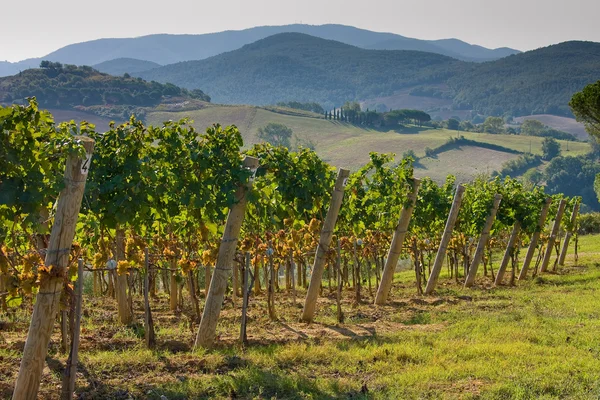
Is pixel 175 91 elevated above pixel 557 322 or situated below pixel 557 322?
above

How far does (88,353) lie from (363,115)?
16957 centimetres

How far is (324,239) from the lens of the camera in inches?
433

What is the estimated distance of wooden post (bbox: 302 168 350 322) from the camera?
1085cm

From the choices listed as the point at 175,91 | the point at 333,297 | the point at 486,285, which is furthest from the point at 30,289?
the point at 175,91

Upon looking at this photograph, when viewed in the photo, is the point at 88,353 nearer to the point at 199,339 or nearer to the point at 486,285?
the point at 199,339

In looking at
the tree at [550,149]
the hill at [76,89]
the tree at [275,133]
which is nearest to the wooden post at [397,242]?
the tree at [275,133]

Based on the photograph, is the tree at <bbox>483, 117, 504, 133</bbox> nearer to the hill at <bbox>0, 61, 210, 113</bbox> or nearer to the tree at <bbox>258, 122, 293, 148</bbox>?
the tree at <bbox>258, 122, 293, 148</bbox>

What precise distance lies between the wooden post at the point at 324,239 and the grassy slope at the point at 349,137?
343 ft

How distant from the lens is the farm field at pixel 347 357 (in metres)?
6.88

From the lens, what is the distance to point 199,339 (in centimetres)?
868

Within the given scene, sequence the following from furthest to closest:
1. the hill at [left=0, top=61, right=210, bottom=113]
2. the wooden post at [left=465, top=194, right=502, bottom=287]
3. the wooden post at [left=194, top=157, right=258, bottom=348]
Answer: the hill at [left=0, top=61, right=210, bottom=113] → the wooden post at [left=465, top=194, right=502, bottom=287] → the wooden post at [left=194, top=157, right=258, bottom=348]

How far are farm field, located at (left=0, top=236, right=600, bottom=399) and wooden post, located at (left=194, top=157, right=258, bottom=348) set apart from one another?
0.29 m

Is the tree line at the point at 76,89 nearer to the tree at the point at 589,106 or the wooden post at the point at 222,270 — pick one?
the tree at the point at 589,106

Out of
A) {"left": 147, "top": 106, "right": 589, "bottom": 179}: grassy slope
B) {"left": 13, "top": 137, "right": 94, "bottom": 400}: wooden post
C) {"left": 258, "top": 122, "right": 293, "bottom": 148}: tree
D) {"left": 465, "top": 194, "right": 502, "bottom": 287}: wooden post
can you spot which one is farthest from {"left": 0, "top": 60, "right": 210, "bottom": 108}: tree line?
{"left": 13, "top": 137, "right": 94, "bottom": 400}: wooden post
